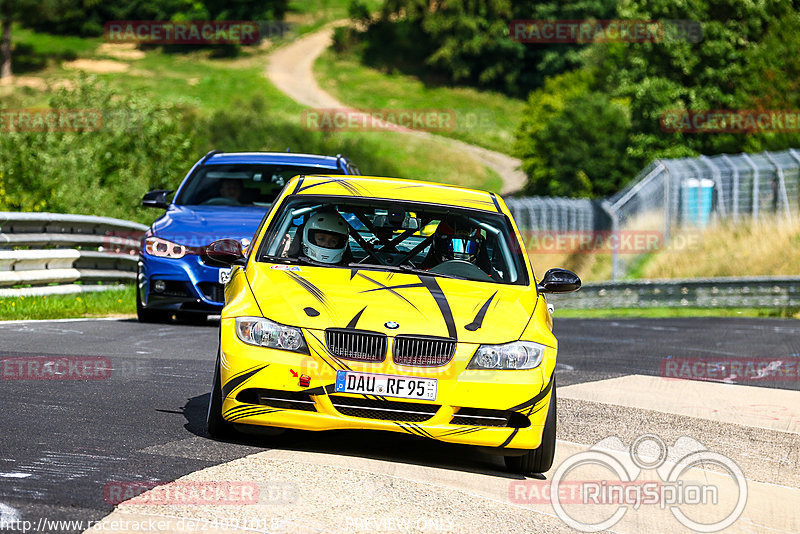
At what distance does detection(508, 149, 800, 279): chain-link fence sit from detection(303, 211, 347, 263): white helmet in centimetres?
2452

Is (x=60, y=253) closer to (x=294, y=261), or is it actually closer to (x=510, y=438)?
(x=294, y=261)

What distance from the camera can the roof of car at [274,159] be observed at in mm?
14328

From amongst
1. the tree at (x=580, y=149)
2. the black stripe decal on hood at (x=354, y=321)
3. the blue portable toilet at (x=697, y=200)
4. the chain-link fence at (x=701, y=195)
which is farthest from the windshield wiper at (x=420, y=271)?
the tree at (x=580, y=149)

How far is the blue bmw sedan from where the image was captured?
13.0 m

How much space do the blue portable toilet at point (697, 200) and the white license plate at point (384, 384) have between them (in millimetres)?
27408

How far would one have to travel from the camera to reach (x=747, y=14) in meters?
58.5

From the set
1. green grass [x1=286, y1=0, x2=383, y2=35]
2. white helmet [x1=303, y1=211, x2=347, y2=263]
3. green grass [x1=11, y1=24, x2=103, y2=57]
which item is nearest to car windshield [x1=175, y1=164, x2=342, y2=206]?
white helmet [x1=303, y1=211, x2=347, y2=263]

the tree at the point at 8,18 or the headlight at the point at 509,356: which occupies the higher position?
the headlight at the point at 509,356

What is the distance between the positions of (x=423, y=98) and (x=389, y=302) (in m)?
93.0

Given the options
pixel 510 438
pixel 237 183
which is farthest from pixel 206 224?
pixel 510 438

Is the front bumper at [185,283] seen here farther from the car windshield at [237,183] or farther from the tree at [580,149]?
the tree at [580,149]

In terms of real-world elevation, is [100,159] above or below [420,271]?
below

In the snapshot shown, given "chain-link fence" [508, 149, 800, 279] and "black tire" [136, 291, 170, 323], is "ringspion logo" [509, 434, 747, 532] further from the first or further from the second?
"chain-link fence" [508, 149, 800, 279]

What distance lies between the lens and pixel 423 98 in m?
99.1
